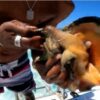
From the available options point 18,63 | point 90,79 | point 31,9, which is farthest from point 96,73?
point 18,63

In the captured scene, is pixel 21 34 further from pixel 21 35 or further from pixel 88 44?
pixel 88 44

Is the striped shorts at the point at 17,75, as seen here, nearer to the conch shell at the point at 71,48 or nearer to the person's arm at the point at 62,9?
the person's arm at the point at 62,9

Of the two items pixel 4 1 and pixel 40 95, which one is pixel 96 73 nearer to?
pixel 4 1

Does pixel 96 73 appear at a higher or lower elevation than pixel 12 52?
lower

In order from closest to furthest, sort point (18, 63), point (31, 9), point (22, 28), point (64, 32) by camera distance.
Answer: point (64, 32)
point (22, 28)
point (31, 9)
point (18, 63)

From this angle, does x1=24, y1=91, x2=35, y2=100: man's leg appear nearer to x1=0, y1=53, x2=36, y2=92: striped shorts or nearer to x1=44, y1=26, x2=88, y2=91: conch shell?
x1=0, y1=53, x2=36, y2=92: striped shorts

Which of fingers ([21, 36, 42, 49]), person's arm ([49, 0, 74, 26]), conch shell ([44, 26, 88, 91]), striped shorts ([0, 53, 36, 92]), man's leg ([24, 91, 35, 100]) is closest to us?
conch shell ([44, 26, 88, 91])

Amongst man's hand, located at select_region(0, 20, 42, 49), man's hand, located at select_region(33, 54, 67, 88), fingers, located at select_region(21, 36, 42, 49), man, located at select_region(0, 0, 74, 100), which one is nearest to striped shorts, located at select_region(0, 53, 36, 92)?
man, located at select_region(0, 0, 74, 100)

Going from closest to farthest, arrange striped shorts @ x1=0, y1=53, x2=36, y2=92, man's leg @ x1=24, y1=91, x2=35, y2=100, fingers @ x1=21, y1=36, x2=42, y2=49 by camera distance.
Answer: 1. fingers @ x1=21, y1=36, x2=42, y2=49
2. striped shorts @ x1=0, y1=53, x2=36, y2=92
3. man's leg @ x1=24, y1=91, x2=35, y2=100

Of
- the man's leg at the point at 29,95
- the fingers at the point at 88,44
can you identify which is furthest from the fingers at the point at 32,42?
the man's leg at the point at 29,95
